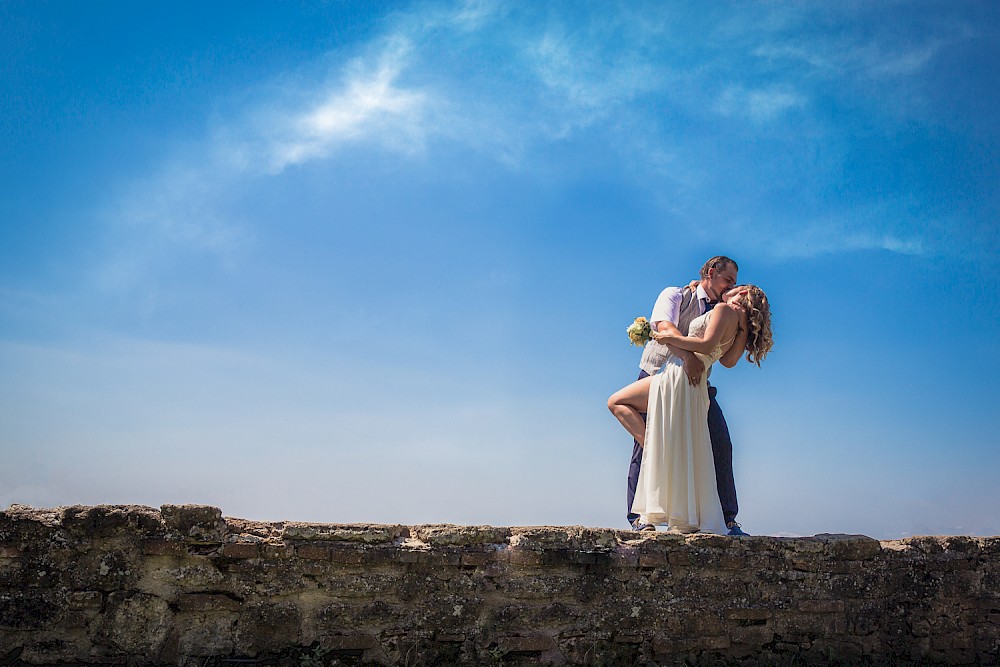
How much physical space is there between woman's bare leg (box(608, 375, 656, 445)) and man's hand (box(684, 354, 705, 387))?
1.02 feet

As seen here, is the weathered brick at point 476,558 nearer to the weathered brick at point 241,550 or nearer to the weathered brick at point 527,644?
the weathered brick at point 527,644

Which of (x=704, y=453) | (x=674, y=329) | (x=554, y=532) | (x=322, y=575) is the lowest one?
(x=322, y=575)

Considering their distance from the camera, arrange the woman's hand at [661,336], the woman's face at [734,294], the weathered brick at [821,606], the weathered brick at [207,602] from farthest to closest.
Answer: the woman's face at [734,294] < the woman's hand at [661,336] < the weathered brick at [821,606] < the weathered brick at [207,602]

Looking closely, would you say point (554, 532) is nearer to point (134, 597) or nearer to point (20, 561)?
point (134, 597)

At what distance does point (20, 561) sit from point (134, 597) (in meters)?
0.71

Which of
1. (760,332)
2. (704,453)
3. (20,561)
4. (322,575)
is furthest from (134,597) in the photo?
(760,332)

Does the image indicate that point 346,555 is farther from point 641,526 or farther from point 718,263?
point 718,263

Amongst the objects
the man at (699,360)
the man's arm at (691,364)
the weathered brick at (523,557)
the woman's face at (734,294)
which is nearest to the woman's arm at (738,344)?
the man at (699,360)

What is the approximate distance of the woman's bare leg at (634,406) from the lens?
21.1 feet

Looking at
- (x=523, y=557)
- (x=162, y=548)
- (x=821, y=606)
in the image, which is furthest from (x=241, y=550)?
(x=821, y=606)

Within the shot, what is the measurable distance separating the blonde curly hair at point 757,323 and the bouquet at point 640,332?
2.62 ft

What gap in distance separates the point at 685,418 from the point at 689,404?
0.13 m

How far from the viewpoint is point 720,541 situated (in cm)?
560

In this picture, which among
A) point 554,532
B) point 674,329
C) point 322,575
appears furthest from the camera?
point 674,329
